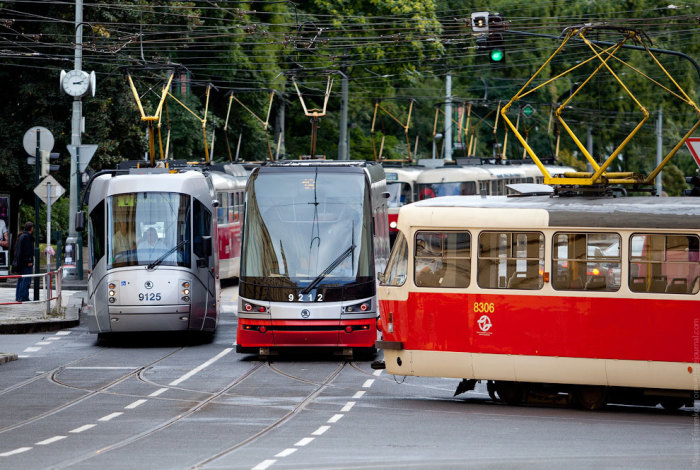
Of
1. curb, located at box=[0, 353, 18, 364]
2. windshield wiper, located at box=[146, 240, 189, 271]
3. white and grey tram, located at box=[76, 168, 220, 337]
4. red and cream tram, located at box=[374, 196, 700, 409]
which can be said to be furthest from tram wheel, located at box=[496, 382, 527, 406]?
curb, located at box=[0, 353, 18, 364]

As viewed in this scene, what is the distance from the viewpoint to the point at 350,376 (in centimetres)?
1981

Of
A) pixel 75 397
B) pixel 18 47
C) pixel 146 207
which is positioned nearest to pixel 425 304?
pixel 75 397

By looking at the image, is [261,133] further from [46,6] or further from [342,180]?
[342,180]

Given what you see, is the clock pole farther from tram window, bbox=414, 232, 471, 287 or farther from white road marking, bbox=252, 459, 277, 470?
white road marking, bbox=252, 459, 277, 470

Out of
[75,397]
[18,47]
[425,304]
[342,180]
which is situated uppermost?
[18,47]

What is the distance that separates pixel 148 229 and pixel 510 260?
29.8 ft

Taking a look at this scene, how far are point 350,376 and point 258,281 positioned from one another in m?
2.40

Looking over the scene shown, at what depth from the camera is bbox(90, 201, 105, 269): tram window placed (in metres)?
24.0

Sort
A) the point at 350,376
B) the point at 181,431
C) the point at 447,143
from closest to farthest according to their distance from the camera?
the point at 181,431 → the point at 350,376 → the point at 447,143

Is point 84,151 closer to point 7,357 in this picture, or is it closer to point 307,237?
point 7,357

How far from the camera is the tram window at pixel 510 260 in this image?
16.5 metres

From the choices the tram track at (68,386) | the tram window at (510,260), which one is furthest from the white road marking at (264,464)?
the tram window at (510,260)

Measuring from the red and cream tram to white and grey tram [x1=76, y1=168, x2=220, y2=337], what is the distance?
7181mm

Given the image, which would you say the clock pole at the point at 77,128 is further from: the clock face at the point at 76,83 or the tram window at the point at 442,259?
the tram window at the point at 442,259
